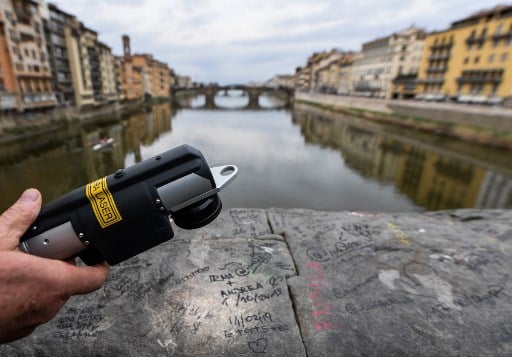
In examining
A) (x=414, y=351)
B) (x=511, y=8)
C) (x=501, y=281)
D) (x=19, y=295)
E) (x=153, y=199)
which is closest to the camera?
(x=19, y=295)

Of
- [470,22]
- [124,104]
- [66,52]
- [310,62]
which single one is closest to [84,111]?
[66,52]

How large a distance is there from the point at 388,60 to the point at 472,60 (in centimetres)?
1926

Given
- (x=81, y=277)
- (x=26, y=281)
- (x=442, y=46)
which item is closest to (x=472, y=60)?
(x=442, y=46)

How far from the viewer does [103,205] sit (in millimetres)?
1715

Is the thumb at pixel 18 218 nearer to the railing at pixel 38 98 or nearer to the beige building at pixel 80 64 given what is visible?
the railing at pixel 38 98

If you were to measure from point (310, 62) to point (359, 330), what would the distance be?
118 metres

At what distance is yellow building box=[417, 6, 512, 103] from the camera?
36.2 metres

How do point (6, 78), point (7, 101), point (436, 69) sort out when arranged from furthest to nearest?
1. point (436, 69)
2. point (6, 78)
3. point (7, 101)

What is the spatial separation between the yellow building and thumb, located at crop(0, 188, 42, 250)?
47.1 m

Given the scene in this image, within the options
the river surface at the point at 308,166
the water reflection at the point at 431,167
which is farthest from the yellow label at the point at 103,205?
the water reflection at the point at 431,167

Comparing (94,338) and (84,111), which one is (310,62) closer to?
(84,111)

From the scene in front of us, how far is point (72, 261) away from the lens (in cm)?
184

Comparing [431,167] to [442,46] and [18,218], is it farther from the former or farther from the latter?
[442,46]

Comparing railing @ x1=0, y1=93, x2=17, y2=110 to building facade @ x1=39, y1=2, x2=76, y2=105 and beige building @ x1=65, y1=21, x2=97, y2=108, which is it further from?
beige building @ x1=65, y1=21, x2=97, y2=108
